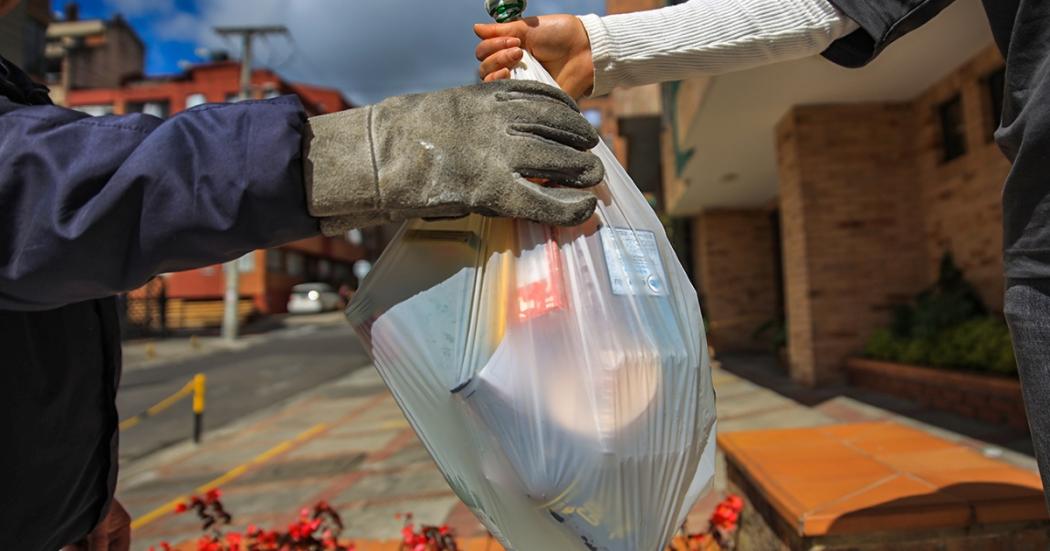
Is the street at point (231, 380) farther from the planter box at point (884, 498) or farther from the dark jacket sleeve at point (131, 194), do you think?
the dark jacket sleeve at point (131, 194)

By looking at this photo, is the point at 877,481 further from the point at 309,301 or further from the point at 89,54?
the point at 89,54

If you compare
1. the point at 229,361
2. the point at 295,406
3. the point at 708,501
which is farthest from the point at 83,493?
the point at 229,361

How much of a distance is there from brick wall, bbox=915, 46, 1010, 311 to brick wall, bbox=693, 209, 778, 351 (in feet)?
17.3

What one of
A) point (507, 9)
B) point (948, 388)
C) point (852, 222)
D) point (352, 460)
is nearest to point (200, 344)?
point (352, 460)

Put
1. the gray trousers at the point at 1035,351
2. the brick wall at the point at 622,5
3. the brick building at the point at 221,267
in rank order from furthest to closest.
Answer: the brick building at the point at 221,267 < the brick wall at the point at 622,5 < the gray trousers at the point at 1035,351

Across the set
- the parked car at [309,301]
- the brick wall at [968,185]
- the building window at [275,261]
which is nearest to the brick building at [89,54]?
the building window at [275,261]

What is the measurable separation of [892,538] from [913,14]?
1.29m

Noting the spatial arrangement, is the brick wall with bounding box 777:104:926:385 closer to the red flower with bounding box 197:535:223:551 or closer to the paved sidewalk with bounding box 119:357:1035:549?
the paved sidewalk with bounding box 119:357:1035:549

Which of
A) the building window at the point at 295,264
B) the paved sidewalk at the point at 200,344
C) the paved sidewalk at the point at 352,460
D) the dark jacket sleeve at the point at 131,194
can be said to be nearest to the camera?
the dark jacket sleeve at the point at 131,194

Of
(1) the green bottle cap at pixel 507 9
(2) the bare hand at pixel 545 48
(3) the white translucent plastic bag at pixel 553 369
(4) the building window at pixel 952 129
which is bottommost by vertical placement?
(3) the white translucent plastic bag at pixel 553 369

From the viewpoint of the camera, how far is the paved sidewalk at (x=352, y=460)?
148 inches

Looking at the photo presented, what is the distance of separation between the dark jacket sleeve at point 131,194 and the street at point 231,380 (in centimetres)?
655

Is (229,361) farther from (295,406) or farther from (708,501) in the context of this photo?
(708,501)

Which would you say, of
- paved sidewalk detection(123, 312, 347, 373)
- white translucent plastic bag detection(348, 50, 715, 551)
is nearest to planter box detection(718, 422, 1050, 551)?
white translucent plastic bag detection(348, 50, 715, 551)
